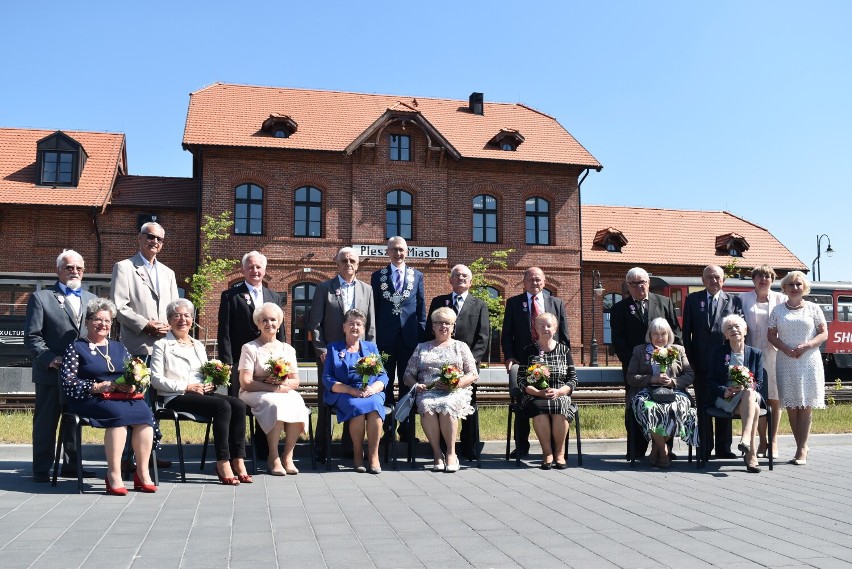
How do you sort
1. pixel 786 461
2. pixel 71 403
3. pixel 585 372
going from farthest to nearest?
pixel 585 372 < pixel 786 461 < pixel 71 403

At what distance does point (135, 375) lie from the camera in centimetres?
662

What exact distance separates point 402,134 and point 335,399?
23.1 metres

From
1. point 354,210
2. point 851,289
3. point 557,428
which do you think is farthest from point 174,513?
point 851,289

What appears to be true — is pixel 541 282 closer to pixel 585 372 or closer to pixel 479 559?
pixel 585 372

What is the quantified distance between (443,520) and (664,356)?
12.3ft

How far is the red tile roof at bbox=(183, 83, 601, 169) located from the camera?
95.9ft

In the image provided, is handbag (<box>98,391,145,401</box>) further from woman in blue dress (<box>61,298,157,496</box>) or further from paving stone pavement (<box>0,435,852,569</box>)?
paving stone pavement (<box>0,435,852,569</box>)

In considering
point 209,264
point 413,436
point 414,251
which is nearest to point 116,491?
point 413,436

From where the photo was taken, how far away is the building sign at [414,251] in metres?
29.1

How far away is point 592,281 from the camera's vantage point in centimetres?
3322

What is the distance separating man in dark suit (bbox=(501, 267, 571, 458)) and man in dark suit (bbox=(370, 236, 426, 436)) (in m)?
0.99

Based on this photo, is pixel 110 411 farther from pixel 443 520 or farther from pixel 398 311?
pixel 398 311

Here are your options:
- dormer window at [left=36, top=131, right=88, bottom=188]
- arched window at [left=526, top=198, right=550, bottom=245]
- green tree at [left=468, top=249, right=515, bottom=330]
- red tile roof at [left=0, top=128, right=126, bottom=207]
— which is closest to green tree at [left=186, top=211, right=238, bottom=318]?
red tile roof at [left=0, top=128, right=126, bottom=207]

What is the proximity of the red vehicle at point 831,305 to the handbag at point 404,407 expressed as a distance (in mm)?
19658
